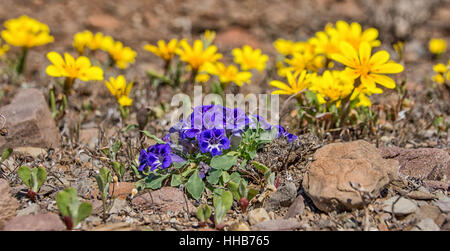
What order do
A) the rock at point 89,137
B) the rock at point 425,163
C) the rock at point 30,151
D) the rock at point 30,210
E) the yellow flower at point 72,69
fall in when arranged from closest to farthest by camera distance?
the rock at point 30,210 → the rock at point 425,163 → the rock at point 30,151 → the yellow flower at point 72,69 → the rock at point 89,137

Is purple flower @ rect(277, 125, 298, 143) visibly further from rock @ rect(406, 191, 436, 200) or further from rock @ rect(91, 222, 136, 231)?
rock @ rect(91, 222, 136, 231)

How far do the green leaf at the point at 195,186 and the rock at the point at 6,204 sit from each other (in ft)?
3.43

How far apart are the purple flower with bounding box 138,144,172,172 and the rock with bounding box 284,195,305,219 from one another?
0.81m

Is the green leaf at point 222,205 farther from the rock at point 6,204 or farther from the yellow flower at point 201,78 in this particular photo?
the yellow flower at point 201,78

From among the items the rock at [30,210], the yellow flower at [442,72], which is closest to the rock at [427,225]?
the yellow flower at [442,72]

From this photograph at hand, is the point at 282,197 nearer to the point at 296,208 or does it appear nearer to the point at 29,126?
the point at 296,208

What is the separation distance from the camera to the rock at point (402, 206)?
8.63 ft

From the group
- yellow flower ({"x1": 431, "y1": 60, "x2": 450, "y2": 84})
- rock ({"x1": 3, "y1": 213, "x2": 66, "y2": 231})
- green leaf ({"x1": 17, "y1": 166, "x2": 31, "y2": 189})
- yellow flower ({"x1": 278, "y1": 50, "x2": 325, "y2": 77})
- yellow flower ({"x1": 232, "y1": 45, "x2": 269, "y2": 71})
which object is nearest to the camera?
rock ({"x1": 3, "y1": 213, "x2": 66, "y2": 231})

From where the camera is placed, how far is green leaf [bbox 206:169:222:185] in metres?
2.92

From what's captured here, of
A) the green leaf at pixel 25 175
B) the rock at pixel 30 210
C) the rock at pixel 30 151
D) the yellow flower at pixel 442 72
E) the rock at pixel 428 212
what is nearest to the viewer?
the rock at pixel 428 212

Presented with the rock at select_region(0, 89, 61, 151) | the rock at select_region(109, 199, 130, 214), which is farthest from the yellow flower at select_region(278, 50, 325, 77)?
the rock at select_region(0, 89, 61, 151)

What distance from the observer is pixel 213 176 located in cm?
295

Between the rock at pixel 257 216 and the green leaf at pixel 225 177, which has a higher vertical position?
the green leaf at pixel 225 177
